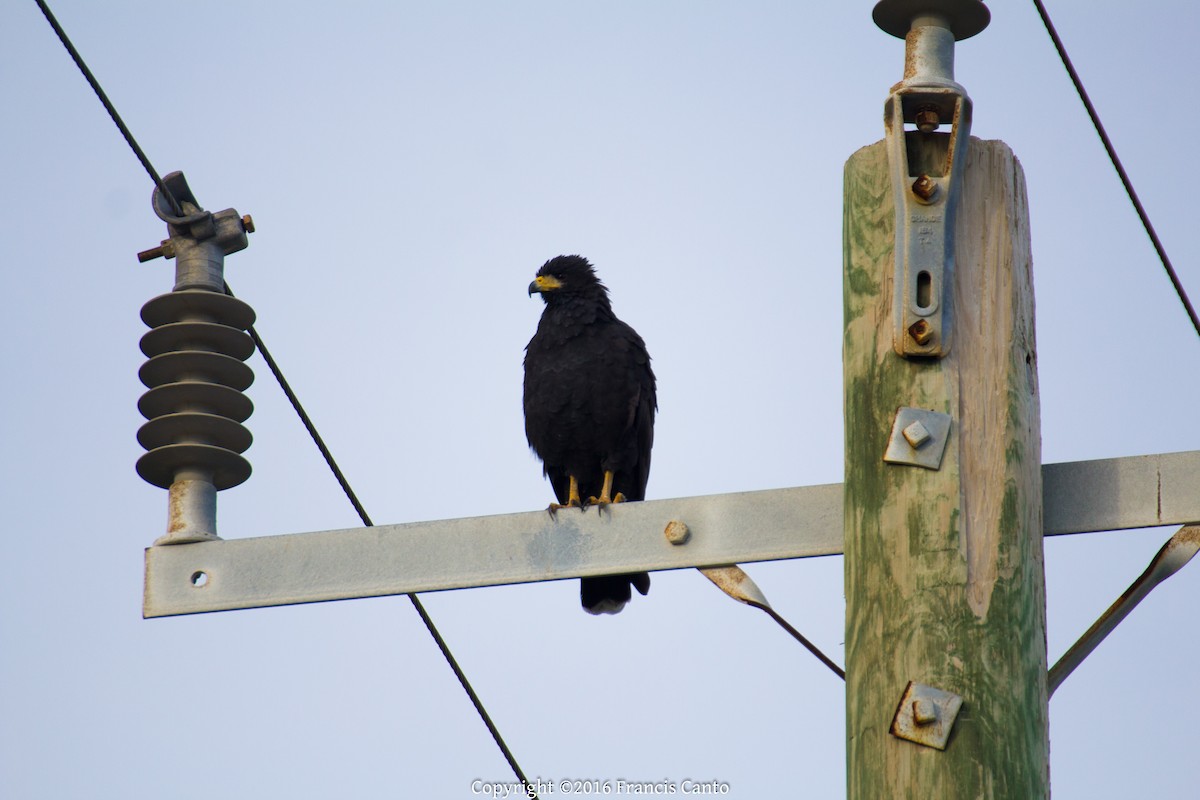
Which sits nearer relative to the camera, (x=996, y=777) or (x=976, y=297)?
(x=996, y=777)

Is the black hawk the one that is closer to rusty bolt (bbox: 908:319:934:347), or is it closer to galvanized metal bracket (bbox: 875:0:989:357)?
galvanized metal bracket (bbox: 875:0:989:357)

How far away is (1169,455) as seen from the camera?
10.7ft

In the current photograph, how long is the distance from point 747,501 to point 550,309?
3.72m

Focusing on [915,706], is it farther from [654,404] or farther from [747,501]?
[654,404]

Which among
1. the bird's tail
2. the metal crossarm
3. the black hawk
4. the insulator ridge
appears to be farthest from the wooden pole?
the black hawk

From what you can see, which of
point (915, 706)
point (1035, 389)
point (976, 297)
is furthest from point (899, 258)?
point (915, 706)

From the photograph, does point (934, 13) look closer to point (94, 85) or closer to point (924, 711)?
point (924, 711)

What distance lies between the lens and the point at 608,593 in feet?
18.2

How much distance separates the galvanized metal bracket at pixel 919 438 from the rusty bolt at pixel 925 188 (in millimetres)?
469

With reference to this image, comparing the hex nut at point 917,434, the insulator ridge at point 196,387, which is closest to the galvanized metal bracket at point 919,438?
the hex nut at point 917,434

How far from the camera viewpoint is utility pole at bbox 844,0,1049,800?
2.92 meters

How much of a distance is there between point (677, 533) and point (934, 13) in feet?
4.31

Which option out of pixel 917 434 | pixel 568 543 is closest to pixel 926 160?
pixel 917 434

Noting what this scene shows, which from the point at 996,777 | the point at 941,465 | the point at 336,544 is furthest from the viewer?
the point at 336,544
